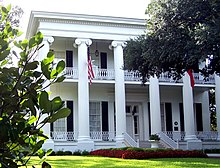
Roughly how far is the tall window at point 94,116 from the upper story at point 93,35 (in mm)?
2091

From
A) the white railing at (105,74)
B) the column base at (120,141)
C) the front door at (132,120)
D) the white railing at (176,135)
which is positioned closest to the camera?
the column base at (120,141)

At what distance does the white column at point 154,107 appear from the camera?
2378 centimetres

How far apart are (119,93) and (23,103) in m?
21.6

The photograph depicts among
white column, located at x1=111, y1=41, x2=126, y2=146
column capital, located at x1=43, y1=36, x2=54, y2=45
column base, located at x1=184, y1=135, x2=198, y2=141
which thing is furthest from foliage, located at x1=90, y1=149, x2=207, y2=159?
column capital, located at x1=43, y1=36, x2=54, y2=45

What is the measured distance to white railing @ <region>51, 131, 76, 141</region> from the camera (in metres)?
23.0

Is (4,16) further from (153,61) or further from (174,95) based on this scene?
(174,95)

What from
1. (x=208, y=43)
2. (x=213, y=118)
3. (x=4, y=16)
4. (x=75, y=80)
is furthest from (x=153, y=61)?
(x=213, y=118)

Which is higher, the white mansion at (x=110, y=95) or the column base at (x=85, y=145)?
the white mansion at (x=110, y=95)

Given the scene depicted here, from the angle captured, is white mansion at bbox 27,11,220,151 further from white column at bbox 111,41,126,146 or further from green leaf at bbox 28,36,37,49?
green leaf at bbox 28,36,37,49

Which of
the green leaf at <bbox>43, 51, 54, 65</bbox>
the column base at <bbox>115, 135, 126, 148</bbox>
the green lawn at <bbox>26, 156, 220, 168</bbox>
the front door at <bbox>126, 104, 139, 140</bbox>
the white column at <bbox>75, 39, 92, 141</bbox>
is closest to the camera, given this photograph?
the green leaf at <bbox>43, 51, 54, 65</bbox>

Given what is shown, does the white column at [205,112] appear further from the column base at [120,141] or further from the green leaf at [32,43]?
the green leaf at [32,43]

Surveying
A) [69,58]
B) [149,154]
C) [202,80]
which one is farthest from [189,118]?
[149,154]

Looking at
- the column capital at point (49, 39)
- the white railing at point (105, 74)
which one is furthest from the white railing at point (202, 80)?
the column capital at point (49, 39)

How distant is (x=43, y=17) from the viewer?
22.7 m
